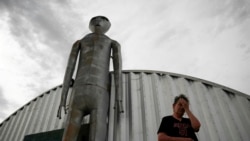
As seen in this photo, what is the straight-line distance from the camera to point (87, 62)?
3.83 m

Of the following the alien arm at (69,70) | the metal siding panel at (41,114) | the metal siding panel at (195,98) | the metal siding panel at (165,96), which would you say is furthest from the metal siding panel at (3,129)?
the metal siding panel at (195,98)

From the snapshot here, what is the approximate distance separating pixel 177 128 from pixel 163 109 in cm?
198

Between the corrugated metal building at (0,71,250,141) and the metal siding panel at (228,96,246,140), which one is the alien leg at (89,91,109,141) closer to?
the corrugated metal building at (0,71,250,141)

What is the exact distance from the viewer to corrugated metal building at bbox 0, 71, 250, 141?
399 cm

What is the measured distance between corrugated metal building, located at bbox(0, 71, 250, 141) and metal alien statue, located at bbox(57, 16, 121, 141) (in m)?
0.82

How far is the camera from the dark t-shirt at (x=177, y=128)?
8.07ft

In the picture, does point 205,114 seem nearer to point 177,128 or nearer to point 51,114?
point 177,128

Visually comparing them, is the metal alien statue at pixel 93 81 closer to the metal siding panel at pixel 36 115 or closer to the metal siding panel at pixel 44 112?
the metal siding panel at pixel 44 112

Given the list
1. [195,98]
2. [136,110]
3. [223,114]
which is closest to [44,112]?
[136,110]

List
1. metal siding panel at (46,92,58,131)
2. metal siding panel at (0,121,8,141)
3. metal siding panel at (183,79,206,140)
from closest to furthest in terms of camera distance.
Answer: metal siding panel at (183,79,206,140)
metal siding panel at (46,92,58,131)
metal siding panel at (0,121,8,141)

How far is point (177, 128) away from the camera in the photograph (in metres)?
2.50

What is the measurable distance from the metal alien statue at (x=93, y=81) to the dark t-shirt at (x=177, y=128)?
45.2 inches

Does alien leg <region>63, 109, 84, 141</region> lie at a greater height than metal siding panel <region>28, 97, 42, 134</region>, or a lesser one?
lesser

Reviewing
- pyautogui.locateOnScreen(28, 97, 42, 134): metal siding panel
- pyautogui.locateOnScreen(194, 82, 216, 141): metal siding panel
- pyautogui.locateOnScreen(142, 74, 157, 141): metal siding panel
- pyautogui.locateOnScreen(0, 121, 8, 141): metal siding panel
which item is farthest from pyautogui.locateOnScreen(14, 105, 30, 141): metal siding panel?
pyautogui.locateOnScreen(194, 82, 216, 141): metal siding panel
